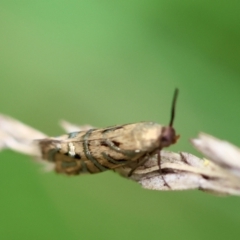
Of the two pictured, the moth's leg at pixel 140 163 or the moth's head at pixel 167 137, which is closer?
the moth's leg at pixel 140 163

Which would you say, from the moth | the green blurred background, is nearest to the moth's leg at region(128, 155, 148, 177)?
the moth

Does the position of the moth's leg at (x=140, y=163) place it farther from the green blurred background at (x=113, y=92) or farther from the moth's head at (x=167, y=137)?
the green blurred background at (x=113, y=92)

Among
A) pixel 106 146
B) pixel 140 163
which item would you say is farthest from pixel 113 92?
pixel 140 163

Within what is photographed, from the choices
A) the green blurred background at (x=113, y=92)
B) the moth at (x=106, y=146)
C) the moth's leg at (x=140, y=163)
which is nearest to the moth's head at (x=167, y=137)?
the moth at (x=106, y=146)

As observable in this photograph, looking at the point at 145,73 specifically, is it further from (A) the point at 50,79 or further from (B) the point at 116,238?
(B) the point at 116,238

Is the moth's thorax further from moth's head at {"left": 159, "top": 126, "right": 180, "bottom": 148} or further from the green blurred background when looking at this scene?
the green blurred background

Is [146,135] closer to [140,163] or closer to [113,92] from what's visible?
[140,163]
